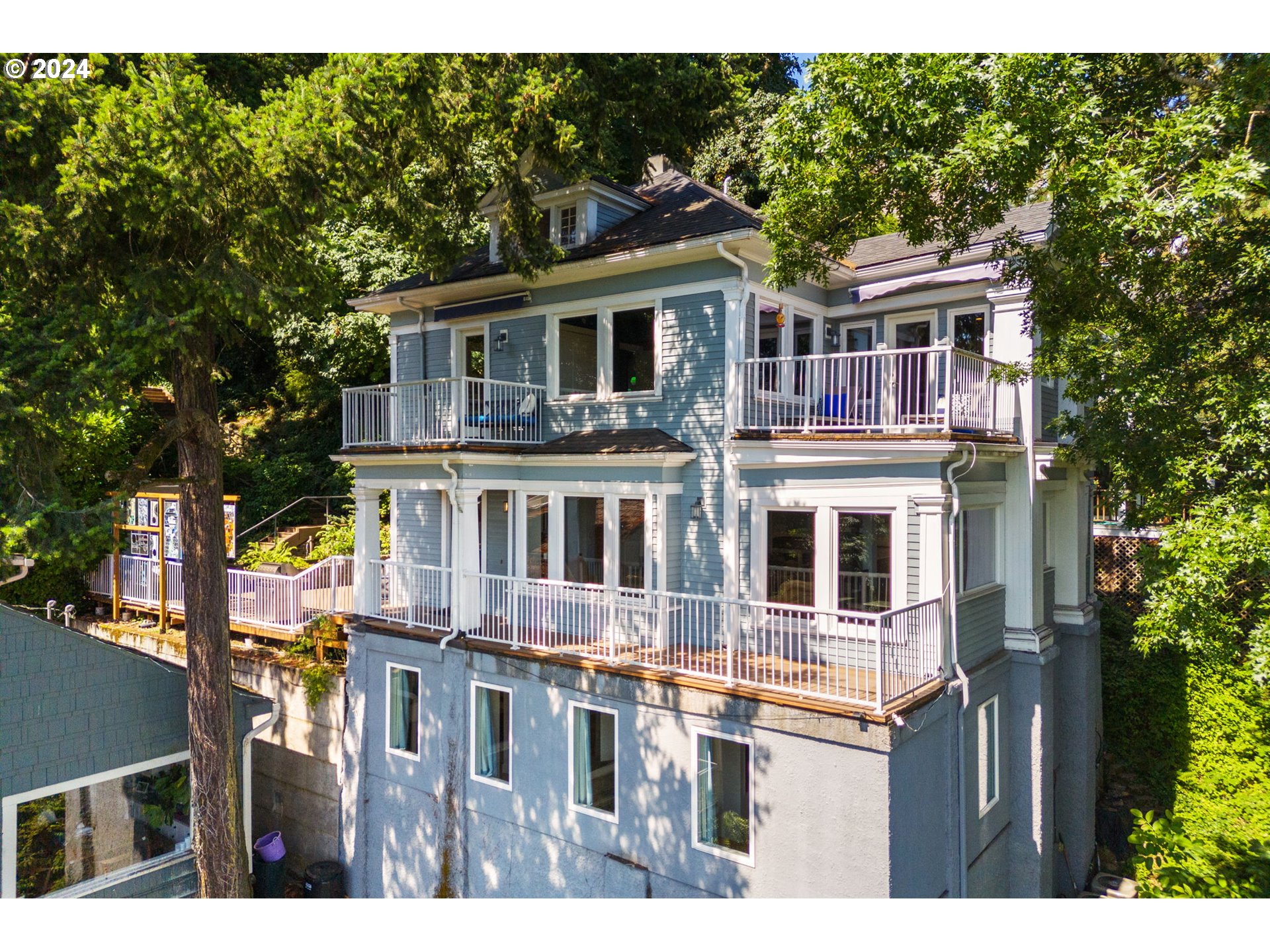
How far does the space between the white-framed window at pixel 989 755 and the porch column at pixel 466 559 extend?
7.03m

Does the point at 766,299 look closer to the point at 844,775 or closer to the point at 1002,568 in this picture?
the point at 1002,568

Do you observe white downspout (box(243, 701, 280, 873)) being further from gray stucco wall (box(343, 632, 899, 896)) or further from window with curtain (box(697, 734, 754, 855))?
window with curtain (box(697, 734, 754, 855))

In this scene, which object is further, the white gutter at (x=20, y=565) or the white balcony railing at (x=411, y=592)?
the white balcony railing at (x=411, y=592)

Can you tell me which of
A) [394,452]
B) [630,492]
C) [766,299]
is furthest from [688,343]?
[394,452]

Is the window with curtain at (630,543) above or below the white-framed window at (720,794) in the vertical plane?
above

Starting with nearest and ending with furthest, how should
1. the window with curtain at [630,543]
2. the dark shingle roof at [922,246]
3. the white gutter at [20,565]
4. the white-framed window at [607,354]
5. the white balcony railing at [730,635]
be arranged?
1. the white gutter at [20,565]
2. the white balcony railing at [730,635]
3. the dark shingle roof at [922,246]
4. the window with curtain at [630,543]
5. the white-framed window at [607,354]

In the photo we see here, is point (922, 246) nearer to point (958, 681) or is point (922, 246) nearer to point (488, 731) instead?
point (958, 681)

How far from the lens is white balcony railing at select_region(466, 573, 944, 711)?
845cm

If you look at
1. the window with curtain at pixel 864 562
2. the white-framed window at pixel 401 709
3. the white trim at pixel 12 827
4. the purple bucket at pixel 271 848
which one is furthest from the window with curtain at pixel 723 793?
the white trim at pixel 12 827

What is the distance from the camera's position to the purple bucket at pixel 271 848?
12.3 m

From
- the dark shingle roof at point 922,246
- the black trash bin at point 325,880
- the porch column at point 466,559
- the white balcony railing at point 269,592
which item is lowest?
the black trash bin at point 325,880

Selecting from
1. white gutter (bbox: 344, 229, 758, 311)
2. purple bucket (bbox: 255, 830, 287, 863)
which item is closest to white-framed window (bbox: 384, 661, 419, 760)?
purple bucket (bbox: 255, 830, 287, 863)

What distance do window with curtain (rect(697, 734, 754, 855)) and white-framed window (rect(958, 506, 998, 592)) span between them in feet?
12.0

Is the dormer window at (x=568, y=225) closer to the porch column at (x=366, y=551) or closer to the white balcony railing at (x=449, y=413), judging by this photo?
the white balcony railing at (x=449, y=413)
